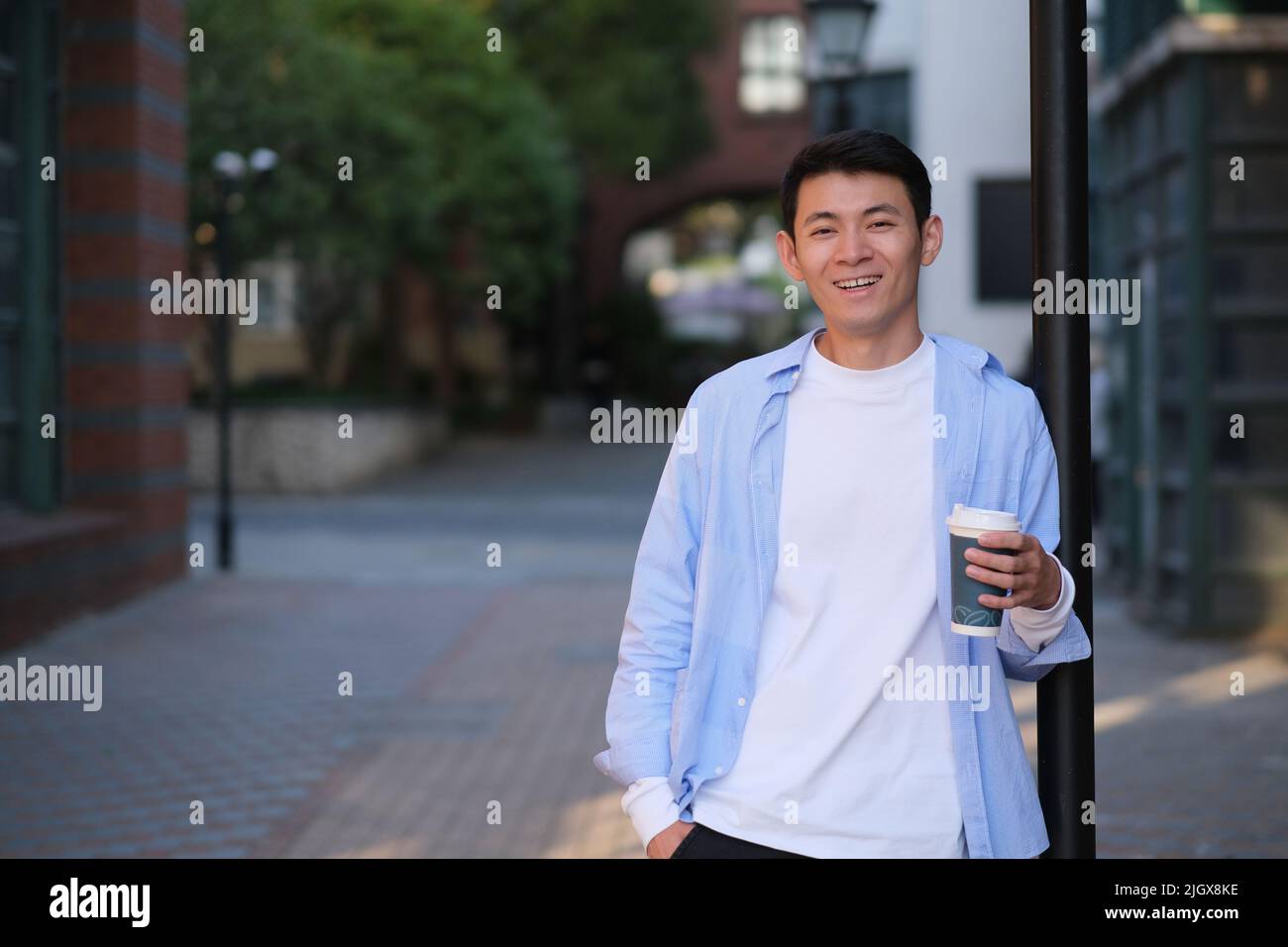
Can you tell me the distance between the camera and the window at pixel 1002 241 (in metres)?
19.7

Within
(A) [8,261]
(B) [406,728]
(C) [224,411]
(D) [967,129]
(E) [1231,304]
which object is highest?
(D) [967,129]

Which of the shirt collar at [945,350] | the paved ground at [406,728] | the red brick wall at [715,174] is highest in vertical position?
the red brick wall at [715,174]

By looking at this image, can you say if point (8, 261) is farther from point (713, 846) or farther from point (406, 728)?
point (713, 846)

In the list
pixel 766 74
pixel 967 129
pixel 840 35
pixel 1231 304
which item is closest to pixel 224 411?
pixel 840 35

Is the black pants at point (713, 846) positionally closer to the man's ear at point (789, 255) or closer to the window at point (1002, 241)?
the man's ear at point (789, 255)

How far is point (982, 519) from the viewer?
2275 mm

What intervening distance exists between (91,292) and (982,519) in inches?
417

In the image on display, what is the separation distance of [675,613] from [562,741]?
17.1ft

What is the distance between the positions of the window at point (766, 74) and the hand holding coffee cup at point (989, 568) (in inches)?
1508

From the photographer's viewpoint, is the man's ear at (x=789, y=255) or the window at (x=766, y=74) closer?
the man's ear at (x=789, y=255)

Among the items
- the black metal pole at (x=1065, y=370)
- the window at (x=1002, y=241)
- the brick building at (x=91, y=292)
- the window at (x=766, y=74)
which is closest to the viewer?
the black metal pole at (x=1065, y=370)

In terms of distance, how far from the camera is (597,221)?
134 ft

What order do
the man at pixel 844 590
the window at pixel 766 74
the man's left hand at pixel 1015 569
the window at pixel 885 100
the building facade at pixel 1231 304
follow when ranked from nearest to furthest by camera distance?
1. the man's left hand at pixel 1015 569
2. the man at pixel 844 590
3. the building facade at pixel 1231 304
4. the window at pixel 885 100
5. the window at pixel 766 74

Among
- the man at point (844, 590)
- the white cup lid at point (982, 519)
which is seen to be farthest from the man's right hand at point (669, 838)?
the white cup lid at point (982, 519)
